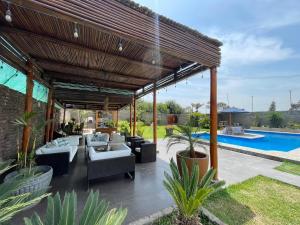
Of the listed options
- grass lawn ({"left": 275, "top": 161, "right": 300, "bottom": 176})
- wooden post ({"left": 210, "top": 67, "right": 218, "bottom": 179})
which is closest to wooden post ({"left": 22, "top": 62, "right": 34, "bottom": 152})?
wooden post ({"left": 210, "top": 67, "right": 218, "bottom": 179})

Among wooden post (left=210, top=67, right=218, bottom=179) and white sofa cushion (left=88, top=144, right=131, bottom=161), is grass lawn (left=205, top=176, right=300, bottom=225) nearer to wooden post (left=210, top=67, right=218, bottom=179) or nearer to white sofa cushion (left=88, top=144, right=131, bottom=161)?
wooden post (left=210, top=67, right=218, bottom=179)

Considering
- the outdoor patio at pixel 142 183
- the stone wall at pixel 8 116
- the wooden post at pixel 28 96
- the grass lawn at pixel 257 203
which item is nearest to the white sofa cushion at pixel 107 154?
the outdoor patio at pixel 142 183

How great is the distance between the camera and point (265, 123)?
15.8 meters

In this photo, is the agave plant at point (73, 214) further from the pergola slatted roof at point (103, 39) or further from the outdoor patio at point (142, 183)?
the pergola slatted roof at point (103, 39)

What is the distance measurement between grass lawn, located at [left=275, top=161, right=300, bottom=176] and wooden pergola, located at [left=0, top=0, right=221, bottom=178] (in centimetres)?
249

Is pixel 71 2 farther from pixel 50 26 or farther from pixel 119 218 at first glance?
pixel 119 218

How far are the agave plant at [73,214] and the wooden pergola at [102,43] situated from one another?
2.14m

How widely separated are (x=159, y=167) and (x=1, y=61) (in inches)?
183

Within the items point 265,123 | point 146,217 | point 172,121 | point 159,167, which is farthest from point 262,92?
point 146,217

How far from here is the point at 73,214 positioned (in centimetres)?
114

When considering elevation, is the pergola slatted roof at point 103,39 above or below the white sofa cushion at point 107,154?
above

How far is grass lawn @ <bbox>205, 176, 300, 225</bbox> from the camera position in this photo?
2.46 m

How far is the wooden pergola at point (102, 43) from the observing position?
2178 millimetres

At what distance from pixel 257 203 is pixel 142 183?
92.6 inches
